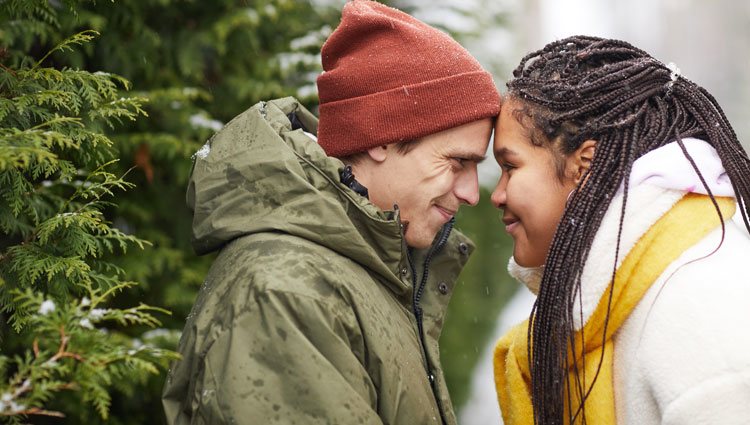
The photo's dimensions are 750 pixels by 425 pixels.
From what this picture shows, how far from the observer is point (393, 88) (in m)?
3.02

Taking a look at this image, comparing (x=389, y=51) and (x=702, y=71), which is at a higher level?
(x=389, y=51)

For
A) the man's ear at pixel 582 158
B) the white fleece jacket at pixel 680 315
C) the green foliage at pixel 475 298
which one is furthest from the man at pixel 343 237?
the green foliage at pixel 475 298

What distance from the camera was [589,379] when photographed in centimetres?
265

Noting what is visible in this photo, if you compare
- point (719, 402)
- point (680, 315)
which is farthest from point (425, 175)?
point (719, 402)

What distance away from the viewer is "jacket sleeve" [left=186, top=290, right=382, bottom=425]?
2219mm

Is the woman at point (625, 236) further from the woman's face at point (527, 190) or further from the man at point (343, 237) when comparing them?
the man at point (343, 237)

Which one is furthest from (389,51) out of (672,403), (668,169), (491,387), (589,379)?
(491,387)

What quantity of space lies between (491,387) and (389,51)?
6163 mm

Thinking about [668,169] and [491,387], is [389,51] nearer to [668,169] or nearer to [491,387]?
[668,169]

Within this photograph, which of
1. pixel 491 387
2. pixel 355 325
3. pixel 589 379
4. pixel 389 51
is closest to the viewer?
pixel 355 325

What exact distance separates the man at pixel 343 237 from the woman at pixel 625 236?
306mm

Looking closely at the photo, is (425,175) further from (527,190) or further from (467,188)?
(527,190)

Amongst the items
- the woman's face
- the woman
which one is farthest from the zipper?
the woman's face

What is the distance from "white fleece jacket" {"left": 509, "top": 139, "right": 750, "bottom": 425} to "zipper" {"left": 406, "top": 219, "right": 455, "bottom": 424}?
25.8 inches
